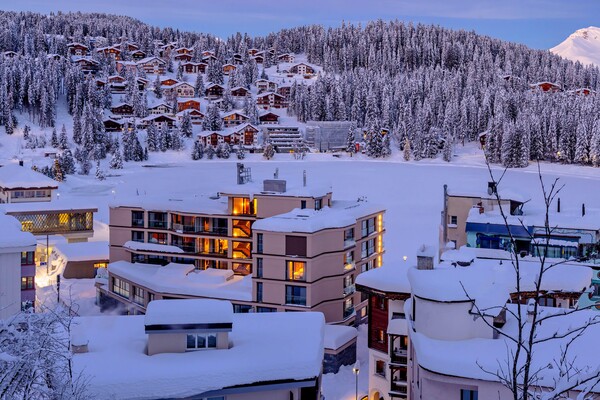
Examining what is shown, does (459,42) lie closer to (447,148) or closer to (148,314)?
(447,148)

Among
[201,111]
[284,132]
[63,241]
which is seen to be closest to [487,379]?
[63,241]

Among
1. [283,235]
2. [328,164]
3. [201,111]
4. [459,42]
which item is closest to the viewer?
[283,235]

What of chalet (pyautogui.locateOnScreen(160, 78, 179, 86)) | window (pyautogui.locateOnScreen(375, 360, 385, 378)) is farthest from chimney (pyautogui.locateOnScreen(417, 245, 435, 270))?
chalet (pyautogui.locateOnScreen(160, 78, 179, 86))

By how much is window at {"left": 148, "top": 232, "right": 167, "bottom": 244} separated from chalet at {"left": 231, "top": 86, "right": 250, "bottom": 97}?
91013 mm

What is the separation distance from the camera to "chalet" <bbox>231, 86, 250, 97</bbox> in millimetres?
119669

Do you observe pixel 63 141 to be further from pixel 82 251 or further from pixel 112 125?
pixel 82 251

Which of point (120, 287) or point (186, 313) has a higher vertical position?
point (186, 313)

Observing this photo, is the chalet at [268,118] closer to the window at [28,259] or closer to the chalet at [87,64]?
the chalet at [87,64]

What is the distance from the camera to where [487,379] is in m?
11.2

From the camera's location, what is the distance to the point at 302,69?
142250mm

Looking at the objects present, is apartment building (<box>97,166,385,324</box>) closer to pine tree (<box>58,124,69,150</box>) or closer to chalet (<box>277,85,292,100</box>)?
pine tree (<box>58,124,69,150</box>)

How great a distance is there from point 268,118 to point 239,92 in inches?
466

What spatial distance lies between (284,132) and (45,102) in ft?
113

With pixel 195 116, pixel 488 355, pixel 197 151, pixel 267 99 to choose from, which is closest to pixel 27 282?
pixel 488 355
